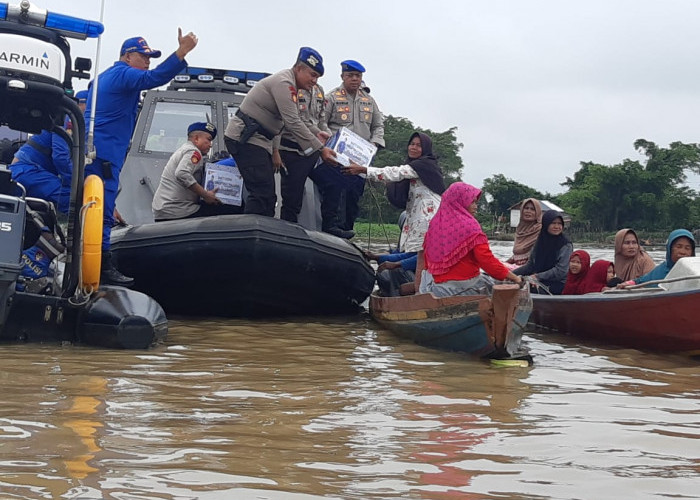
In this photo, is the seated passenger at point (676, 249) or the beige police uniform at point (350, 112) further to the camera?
the beige police uniform at point (350, 112)

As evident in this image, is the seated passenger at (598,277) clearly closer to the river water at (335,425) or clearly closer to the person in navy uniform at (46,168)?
the river water at (335,425)

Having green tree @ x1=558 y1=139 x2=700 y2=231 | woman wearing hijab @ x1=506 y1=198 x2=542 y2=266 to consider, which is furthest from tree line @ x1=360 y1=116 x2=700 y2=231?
woman wearing hijab @ x1=506 y1=198 x2=542 y2=266

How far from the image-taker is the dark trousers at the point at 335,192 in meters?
9.22

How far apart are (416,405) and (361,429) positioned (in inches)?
26.4

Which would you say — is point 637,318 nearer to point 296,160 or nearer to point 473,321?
point 473,321

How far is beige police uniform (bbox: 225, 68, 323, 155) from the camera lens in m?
8.07

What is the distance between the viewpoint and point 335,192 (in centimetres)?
930

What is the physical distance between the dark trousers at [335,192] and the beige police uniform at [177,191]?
112cm

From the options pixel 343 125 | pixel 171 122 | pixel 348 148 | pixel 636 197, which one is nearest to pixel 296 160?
pixel 348 148

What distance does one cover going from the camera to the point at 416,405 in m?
4.87

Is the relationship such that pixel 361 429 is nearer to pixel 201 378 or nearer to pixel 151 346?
pixel 201 378

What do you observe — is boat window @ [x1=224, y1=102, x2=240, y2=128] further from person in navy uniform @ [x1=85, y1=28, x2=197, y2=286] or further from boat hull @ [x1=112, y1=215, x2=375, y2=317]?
person in navy uniform @ [x1=85, y1=28, x2=197, y2=286]

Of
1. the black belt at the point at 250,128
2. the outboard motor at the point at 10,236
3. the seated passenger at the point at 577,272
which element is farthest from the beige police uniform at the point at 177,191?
the seated passenger at the point at 577,272

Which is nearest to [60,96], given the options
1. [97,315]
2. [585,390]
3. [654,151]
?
[97,315]
